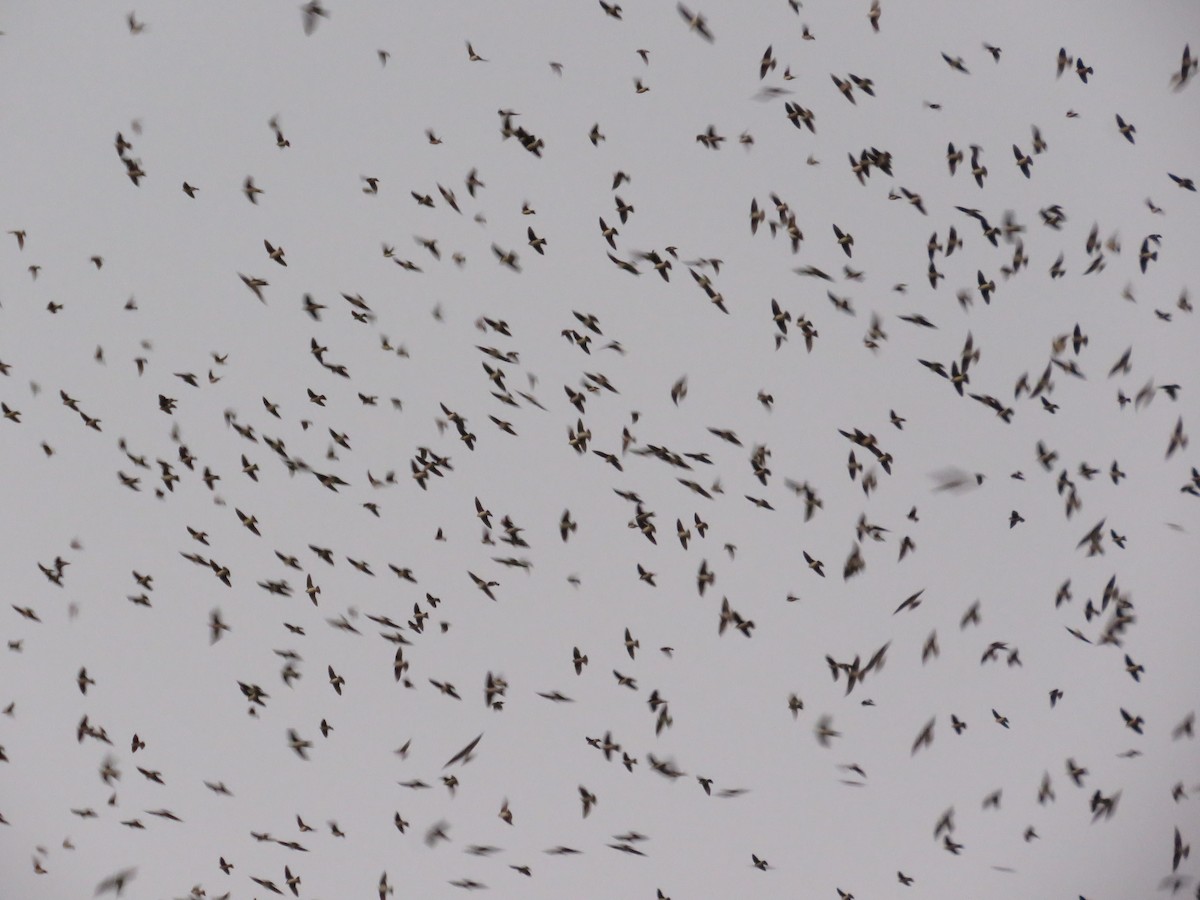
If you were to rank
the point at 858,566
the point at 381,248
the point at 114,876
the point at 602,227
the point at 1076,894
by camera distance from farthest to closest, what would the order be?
the point at 1076,894 → the point at 114,876 → the point at 381,248 → the point at 858,566 → the point at 602,227

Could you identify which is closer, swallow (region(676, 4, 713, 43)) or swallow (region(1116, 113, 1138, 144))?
swallow (region(1116, 113, 1138, 144))

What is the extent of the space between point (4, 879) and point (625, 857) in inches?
673

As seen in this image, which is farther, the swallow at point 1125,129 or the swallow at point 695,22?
the swallow at point 695,22

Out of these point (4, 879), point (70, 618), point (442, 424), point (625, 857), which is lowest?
point (4, 879)

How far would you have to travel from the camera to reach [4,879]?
77.4 feet

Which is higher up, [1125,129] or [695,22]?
[695,22]

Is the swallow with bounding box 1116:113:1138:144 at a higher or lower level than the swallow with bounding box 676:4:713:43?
→ lower

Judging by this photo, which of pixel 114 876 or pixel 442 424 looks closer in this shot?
Answer: pixel 442 424

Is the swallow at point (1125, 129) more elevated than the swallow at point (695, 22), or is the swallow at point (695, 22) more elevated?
the swallow at point (695, 22)

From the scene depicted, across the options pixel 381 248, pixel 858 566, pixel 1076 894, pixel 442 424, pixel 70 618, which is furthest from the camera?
pixel 1076 894

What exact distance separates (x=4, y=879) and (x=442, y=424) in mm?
18587

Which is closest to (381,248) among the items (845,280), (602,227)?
(602,227)

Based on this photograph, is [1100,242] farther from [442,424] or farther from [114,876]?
[114,876]

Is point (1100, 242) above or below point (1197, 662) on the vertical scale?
above
